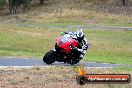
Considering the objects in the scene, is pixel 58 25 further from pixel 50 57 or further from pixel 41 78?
pixel 41 78

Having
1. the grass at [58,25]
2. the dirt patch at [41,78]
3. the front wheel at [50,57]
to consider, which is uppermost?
the dirt patch at [41,78]

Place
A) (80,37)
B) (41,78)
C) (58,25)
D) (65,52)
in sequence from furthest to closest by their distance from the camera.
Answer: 1. (58,25)
2. (80,37)
3. (65,52)
4. (41,78)

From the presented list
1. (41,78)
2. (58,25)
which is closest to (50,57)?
(41,78)

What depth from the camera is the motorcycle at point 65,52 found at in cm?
1808

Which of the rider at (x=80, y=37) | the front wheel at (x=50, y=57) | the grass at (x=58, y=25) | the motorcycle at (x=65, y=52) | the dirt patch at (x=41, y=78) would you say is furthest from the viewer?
the grass at (x=58, y=25)

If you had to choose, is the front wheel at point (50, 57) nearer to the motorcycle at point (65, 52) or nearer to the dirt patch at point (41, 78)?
the motorcycle at point (65, 52)

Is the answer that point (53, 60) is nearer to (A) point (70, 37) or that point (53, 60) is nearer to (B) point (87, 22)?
(A) point (70, 37)

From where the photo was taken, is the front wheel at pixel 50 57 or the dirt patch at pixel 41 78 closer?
the dirt patch at pixel 41 78

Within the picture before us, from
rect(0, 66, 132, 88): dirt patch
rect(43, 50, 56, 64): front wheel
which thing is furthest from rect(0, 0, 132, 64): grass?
rect(0, 66, 132, 88): dirt patch

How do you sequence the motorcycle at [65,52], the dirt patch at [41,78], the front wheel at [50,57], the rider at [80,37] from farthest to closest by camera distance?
the front wheel at [50,57] → the rider at [80,37] → the motorcycle at [65,52] → the dirt patch at [41,78]

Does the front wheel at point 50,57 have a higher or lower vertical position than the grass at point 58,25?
higher

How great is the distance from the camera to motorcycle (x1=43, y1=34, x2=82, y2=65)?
18.1 m

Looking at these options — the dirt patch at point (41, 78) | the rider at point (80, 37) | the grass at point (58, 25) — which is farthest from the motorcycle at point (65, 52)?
the grass at point (58, 25)

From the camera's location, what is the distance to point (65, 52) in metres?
18.2
